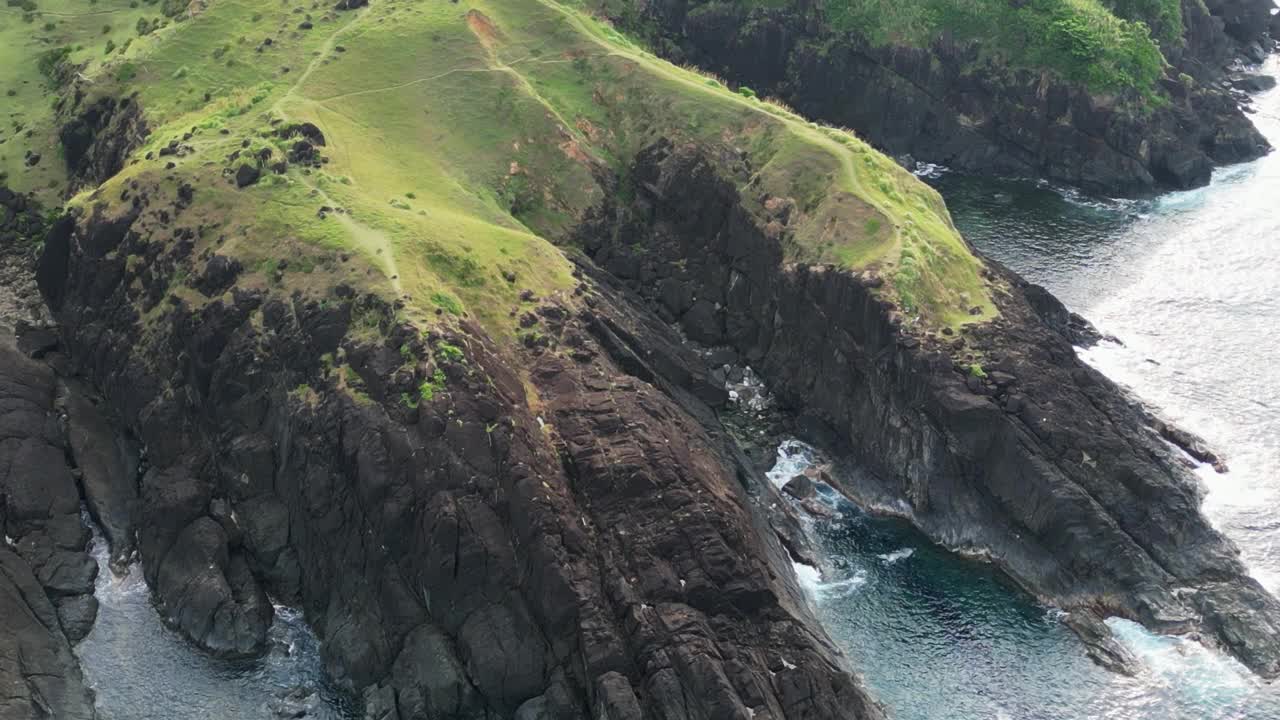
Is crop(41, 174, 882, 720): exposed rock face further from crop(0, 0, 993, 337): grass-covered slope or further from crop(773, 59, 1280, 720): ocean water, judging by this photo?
crop(0, 0, 993, 337): grass-covered slope

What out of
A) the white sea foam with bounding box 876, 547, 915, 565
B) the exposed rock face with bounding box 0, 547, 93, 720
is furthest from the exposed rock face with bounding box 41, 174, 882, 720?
the white sea foam with bounding box 876, 547, 915, 565

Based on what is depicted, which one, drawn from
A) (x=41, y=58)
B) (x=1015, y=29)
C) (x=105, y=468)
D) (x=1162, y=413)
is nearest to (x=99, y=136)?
(x=41, y=58)

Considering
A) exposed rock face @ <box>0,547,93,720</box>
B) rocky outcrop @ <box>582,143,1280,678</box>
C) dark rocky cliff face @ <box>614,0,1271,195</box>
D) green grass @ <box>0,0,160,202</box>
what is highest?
dark rocky cliff face @ <box>614,0,1271,195</box>

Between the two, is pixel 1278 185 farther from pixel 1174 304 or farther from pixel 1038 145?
pixel 1174 304

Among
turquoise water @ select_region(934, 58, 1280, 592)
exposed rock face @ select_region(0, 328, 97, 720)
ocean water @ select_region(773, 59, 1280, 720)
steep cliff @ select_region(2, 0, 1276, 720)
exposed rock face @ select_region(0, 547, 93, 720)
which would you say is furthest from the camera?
turquoise water @ select_region(934, 58, 1280, 592)

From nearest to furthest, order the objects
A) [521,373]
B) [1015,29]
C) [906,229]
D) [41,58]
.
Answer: [521,373], [906,229], [41,58], [1015,29]

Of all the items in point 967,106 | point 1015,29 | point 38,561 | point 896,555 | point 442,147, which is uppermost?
point 1015,29

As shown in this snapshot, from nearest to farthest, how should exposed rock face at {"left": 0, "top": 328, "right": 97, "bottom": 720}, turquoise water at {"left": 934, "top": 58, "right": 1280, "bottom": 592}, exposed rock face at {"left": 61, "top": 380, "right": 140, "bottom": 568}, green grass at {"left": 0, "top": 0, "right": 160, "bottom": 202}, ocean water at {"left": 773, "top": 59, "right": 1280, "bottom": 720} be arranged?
exposed rock face at {"left": 0, "top": 328, "right": 97, "bottom": 720} < ocean water at {"left": 773, "top": 59, "right": 1280, "bottom": 720} < exposed rock face at {"left": 61, "top": 380, "right": 140, "bottom": 568} < turquoise water at {"left": 934, "top": 58, "right": 1280, "bottom": 592} < green grass at {"left": 0, "top": 0, "right": 160, "bottom": 202}

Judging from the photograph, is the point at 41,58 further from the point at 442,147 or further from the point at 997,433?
the point at 997,433

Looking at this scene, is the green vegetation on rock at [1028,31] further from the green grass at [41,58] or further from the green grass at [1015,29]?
the green grass at [41,58]
